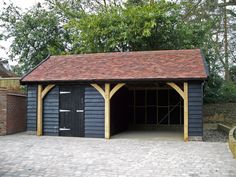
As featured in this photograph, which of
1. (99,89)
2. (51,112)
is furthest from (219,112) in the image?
(51,112)

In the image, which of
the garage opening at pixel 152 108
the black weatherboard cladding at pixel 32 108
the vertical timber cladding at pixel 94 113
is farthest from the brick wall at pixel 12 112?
the garage opening at pixel 152 108

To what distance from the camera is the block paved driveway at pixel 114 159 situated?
7.04 metres

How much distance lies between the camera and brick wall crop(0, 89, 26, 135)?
1387cm

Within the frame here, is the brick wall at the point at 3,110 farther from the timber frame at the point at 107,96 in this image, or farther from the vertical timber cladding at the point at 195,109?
the vertical timber cladding at the point at 195,109

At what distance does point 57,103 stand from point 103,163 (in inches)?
246

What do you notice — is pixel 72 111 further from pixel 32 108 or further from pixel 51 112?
pixel 32 108

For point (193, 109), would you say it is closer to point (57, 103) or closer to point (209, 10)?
point (57, 103)

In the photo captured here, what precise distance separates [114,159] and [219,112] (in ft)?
46.9

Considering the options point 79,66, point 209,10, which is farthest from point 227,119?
point 79,66

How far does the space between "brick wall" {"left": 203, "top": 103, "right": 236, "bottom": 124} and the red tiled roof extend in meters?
7.53

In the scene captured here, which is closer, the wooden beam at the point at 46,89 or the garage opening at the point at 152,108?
the wooden beam at the point at 46,89

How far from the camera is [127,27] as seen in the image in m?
20.4

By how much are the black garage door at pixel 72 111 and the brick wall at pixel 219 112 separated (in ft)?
34.1

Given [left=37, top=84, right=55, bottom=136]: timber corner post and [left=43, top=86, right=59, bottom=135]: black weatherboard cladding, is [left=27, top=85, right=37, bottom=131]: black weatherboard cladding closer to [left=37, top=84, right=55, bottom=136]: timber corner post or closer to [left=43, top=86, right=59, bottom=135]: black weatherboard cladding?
[left=37, top=84, right=55, bottom=136]: timber corner post
